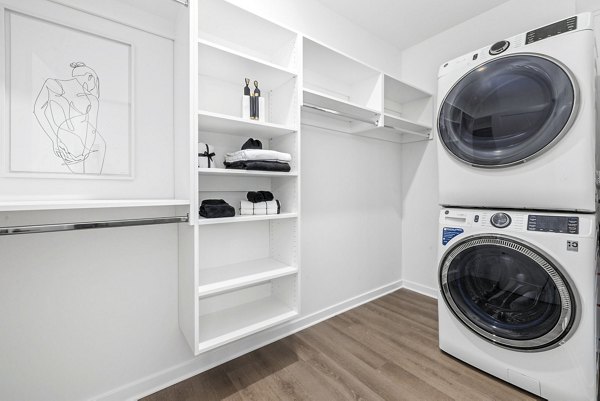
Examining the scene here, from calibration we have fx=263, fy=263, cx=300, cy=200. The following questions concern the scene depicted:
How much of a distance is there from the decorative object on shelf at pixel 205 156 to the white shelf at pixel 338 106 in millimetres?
703

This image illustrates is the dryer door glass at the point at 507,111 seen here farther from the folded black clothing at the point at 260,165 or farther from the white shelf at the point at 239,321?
the white shelf at the point at 239,321

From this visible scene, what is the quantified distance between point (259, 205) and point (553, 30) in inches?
70.4

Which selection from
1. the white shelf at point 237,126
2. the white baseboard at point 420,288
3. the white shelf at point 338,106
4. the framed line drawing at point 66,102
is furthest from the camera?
the white baseboard at point 420,288

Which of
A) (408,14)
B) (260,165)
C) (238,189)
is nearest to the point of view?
(260,165)

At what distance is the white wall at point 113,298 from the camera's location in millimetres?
1171

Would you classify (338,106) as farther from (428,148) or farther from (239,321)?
(239,321)

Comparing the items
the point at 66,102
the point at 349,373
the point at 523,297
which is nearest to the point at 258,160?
the point at 66,102

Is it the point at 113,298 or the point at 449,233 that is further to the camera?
the point at 449,233

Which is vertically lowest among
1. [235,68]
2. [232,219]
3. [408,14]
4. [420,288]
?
[420,288]

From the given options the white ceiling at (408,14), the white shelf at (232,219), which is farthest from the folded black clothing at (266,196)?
the white ceiling at (408,14)

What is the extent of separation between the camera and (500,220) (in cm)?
147

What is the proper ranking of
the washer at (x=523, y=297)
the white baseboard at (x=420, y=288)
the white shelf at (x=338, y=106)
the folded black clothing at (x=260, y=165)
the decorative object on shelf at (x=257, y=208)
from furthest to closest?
the white baseboard at (x=420, y=288), the white shelf at (x=338, y=106), the decorative object on shelf at (x=257, y=208), the folded black clothing at (x=260, y=165), the washer at (x=523, y=297)

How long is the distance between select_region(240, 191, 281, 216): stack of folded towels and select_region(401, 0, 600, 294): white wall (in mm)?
1797

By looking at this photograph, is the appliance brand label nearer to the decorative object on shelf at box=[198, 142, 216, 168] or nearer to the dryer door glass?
the dryer door glass
